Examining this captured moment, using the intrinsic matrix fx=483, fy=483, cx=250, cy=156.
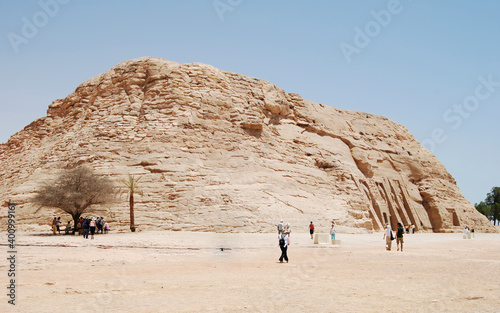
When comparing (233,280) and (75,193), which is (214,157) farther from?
(233,280)

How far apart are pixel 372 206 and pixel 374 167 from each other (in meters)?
5.75

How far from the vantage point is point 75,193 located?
25.0m

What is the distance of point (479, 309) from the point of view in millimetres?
8602

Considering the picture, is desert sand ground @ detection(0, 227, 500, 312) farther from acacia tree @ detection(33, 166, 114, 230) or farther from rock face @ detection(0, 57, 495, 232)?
rock face @ detection(0, 57, 495, 232)

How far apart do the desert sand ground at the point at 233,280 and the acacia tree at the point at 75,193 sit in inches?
199

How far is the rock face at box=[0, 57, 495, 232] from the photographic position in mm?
28641

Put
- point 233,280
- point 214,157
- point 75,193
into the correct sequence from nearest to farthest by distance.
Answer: point 233,280 < point 75,193 < point 214,157

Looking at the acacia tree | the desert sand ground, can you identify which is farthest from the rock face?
the desert sand ground

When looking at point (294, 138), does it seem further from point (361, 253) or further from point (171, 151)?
point (361, 253)

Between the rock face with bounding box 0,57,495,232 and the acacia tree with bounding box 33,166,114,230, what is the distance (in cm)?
225

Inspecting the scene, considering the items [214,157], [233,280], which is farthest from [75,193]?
[233,280]

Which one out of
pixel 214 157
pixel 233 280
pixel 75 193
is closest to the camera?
pixel 233 280

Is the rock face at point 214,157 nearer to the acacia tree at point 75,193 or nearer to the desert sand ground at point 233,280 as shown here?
the acacia tree at point 75,193

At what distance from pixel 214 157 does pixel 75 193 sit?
10.2 meters
